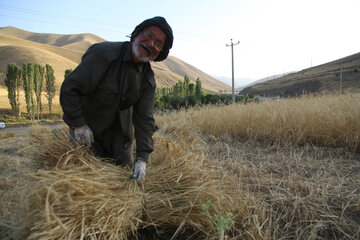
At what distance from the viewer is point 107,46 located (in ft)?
5.65

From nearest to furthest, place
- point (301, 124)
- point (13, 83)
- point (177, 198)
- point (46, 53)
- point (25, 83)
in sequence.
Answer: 1. point (177, 198)
2. point (301, 124)
3. point (13, 83)
4. point (25, 83)
5. point (46, 53)

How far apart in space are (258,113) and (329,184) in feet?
8.98

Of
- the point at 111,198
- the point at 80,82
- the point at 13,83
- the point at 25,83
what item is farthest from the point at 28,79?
the point at 111,198

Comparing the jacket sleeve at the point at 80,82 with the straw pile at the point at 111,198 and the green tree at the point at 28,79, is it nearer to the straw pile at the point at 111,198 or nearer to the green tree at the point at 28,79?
the straw pile at the point at 111,198

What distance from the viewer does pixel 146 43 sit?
1.70 meters

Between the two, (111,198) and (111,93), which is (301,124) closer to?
(111,93)

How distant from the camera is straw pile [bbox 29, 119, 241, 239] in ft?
3.33

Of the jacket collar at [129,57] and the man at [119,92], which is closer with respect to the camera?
the man at [119,92]

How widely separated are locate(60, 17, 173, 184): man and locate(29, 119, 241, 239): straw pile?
175 mm

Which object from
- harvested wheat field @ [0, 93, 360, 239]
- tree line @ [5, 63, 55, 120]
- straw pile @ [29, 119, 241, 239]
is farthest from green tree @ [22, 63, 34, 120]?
straw pile @ [29, 119, 241, 239]

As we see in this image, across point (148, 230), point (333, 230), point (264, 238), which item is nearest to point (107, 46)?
point (148, 230)

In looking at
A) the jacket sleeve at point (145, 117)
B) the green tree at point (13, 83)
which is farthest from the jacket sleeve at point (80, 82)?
the green tree at point (13, 83)

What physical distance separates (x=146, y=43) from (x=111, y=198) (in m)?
1.15

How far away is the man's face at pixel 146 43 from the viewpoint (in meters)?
1.69
